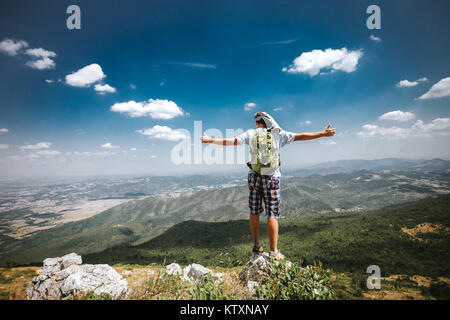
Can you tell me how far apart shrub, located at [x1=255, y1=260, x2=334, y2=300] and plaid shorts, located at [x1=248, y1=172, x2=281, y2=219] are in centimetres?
122

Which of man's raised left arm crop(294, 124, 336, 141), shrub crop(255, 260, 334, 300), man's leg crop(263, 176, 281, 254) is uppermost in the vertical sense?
man's raised left arm crop(294, 124, 336, 141)

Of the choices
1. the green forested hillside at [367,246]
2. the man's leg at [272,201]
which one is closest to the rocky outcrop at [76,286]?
the man's leg at [272,201]

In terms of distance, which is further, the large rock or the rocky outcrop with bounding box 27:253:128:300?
the large rock

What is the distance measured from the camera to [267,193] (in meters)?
4.69

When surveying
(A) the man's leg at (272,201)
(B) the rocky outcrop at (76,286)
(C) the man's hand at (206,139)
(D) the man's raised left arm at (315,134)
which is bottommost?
(B) the rocky outcrop at (76,286)

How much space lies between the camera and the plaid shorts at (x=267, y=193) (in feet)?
15.3

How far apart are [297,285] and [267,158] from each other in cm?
266

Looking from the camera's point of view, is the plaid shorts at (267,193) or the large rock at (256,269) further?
the large rock at (256,269)

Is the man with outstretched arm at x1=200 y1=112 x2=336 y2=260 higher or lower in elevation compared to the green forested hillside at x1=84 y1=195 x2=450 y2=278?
higher

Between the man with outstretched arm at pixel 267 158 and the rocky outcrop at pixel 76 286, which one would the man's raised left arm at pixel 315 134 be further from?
the rocky outcrop at pixel 76 286

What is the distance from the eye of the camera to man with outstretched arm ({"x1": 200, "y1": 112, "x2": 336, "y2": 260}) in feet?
15.1

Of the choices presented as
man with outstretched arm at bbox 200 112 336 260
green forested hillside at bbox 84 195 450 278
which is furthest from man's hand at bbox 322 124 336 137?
green forested hillside at bbox 84 195 450 278

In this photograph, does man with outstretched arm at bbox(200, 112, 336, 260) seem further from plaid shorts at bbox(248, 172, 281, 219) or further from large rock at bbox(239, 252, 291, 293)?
large rock at bbox(239, 252, 291, 293)
